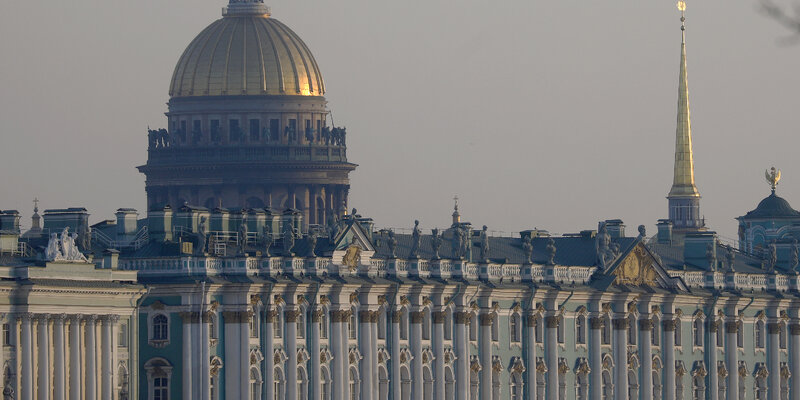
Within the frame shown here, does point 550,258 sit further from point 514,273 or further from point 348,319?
point 348,319

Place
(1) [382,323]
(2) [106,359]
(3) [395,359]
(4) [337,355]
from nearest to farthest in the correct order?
(2) [106,359] < (4) [337,355] < (3) [395,359] < (1) [382,323]

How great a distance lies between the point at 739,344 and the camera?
156875 mm

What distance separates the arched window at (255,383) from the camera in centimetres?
12444

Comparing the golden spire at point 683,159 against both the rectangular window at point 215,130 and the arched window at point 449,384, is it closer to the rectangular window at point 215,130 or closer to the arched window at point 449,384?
the rectangular window at point 215,130

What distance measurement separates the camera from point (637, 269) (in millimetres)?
149500

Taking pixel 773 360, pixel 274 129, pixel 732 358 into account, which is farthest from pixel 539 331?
pixel 274 129

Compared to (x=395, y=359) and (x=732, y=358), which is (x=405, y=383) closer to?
(x=395, y=359)

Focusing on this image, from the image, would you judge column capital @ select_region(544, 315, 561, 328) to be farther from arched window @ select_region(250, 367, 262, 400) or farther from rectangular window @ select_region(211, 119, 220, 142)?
rectangular window @ select_region(211, 119, 220, 142)

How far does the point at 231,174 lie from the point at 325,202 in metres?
5.33

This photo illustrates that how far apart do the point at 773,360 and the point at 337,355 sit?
3450cm

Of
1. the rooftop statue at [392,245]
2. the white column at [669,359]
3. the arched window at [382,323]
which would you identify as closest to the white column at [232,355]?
the arched window at [382,323]

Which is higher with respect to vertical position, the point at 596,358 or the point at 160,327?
the point at 160,327

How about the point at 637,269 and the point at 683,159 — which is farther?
the point at 683,159

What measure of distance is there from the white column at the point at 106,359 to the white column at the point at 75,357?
157 centimetres
